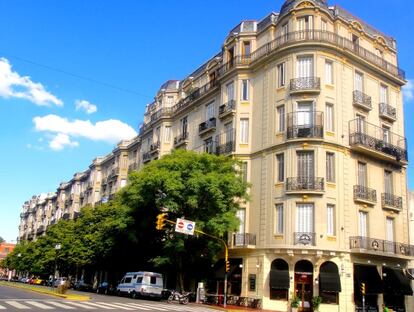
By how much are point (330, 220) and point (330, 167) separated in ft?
12.9

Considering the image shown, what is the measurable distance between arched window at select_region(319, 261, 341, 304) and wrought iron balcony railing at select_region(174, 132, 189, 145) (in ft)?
70.5


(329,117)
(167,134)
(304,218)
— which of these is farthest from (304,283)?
(167,134)

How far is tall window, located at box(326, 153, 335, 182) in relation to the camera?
A: 35688 mm

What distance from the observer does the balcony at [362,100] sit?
38.2 m

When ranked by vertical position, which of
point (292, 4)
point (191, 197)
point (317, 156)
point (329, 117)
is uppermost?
point (292, 4)

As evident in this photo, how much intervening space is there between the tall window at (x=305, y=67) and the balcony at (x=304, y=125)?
10.4 feet

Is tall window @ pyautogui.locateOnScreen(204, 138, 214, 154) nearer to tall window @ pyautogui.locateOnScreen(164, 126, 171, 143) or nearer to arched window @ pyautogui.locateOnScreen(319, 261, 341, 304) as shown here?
tall window @ pyautogui.locateOnScreen(164, 126, 171, 143)

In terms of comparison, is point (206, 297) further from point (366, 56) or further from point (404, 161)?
point (366, 56)

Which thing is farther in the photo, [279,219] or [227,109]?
[227,109]

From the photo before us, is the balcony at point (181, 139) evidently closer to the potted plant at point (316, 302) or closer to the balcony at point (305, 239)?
the balcony at point (305, 239)

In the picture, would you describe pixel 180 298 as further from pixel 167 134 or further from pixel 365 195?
pixel 167 134

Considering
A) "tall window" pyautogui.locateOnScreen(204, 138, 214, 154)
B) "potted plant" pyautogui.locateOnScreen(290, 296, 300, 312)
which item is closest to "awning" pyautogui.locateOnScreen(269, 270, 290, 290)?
"potted plant" pyautogui.locateOnScreen(290, 296, 300, 312)

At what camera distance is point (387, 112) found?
134 feet

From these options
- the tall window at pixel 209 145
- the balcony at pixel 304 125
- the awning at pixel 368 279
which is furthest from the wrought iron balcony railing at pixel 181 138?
the awning at pixel 368 279
